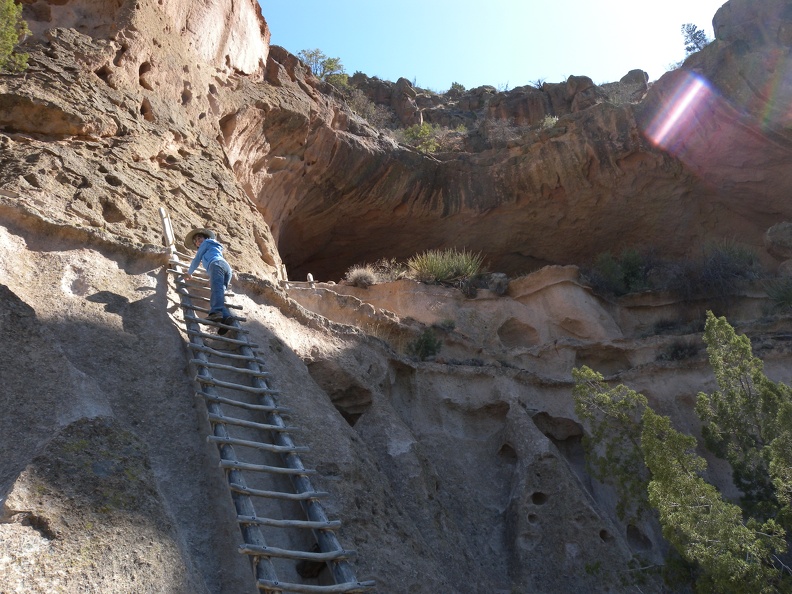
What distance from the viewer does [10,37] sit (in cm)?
941

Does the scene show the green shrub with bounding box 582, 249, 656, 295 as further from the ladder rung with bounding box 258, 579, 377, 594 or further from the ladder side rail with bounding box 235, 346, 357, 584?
the ladder rung with bounding box 258, 579, 377, 594

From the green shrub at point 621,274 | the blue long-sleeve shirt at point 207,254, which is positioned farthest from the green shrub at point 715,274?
the blue long-sleeve shirt at point 207,254

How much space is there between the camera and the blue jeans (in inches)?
287

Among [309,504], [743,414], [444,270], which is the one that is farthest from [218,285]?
[444,270]

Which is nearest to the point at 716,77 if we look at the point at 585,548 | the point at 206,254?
the point at 585,548

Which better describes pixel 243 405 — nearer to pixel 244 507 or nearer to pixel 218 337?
pixel 218 337

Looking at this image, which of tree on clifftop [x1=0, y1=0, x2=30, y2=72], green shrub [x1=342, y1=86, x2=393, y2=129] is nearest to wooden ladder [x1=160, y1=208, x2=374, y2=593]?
tree on clifftop [x1=0, y1=0, x2=30, y2=72]

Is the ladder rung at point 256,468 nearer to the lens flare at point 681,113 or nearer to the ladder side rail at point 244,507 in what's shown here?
the ladder side rail at point 244,507

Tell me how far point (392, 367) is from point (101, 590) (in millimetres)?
6248

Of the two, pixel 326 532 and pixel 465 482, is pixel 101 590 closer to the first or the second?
pixel 326 532

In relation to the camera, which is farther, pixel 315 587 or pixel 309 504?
pixel 309 504

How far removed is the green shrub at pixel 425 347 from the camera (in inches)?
451

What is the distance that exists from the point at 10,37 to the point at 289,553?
7.56 meters

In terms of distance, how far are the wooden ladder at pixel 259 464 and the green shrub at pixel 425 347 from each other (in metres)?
4.38
